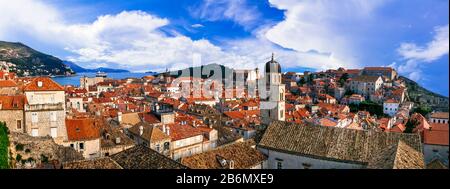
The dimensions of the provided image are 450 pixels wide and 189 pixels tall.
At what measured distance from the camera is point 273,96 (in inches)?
979

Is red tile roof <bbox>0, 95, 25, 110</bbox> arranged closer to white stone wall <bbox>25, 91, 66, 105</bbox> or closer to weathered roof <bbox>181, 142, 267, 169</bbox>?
white stone wall <bbox>25, 91, 66, 105</bbox>

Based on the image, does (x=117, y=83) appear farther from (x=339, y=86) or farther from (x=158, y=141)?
(x=158, y=141)

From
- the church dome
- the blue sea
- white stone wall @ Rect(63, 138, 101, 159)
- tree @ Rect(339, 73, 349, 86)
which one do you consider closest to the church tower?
the church dome

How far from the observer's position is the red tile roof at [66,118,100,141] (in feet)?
67.3

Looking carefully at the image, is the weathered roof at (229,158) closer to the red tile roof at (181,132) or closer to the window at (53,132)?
the red tile roof at (181,132)

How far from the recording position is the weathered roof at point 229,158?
1569 cm

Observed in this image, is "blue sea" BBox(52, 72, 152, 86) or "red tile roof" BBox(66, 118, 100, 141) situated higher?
"blue sea" BBox(52, 72, 152, 86)

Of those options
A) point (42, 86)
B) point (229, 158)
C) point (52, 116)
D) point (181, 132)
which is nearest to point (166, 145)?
point (181, 132)

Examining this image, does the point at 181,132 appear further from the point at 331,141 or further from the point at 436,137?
the point at 436,137

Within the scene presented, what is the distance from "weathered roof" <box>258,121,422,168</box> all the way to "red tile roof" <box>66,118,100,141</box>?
1051 centimetres

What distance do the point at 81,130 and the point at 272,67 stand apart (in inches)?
524

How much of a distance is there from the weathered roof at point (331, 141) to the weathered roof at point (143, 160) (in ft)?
22.0
